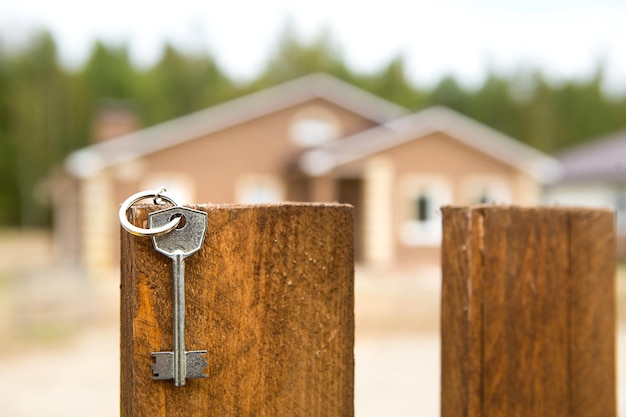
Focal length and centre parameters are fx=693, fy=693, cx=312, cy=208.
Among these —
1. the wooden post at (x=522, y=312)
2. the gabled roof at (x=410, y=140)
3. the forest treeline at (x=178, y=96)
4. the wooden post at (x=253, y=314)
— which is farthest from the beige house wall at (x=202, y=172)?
the forest treeline at (x=178, y=96)

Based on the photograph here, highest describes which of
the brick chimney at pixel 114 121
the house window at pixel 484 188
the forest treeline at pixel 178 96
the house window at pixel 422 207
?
the forest treeline at pixel 178 96

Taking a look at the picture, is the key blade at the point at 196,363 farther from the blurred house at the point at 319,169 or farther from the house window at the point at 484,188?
the house window at the point at 484,188

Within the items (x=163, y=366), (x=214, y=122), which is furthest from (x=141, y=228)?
(x=214, y=122)

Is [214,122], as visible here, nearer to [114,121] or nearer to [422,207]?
[422,207]

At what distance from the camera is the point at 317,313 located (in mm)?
960

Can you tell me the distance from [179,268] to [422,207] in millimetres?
20211

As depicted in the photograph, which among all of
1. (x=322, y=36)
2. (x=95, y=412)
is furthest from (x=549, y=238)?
(x=322, y=36)

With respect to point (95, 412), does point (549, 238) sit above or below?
above

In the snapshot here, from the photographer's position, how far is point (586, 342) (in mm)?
1263

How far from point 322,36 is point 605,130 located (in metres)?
21.9

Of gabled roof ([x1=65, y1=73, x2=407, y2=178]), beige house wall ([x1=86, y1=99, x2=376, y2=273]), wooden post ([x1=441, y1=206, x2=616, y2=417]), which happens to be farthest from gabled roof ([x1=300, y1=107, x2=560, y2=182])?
wooden post ([x1=441, y1=206, x2=616, y2=417])

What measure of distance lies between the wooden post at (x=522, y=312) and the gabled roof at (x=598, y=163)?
25180 millimetres

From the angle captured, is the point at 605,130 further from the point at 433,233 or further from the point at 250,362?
the point at 250,362

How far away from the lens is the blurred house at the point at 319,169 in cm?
1961
